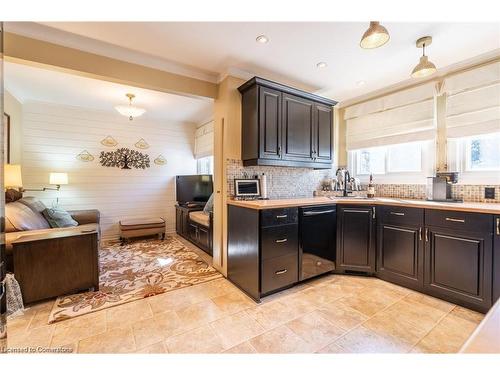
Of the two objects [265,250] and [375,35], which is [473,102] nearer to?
[375,35]

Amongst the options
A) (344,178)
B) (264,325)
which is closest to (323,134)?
(344,178)

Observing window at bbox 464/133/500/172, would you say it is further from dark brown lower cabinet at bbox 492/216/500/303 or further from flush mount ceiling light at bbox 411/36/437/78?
flush mount ceiling light at bbox 411/36/437/78

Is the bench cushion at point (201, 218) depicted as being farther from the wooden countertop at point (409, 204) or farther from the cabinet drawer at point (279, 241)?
the cabinet drawer at point (279, 241)

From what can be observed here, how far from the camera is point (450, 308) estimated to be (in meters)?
1.99

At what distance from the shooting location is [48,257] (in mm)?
2082

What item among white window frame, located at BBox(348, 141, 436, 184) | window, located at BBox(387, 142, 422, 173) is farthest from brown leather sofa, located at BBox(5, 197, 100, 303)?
window, located at BBox(387, 142, 422, 173)

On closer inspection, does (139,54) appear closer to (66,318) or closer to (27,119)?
(66,318)

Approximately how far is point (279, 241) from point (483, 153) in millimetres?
2446

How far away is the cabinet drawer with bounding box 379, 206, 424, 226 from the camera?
7.29 ft

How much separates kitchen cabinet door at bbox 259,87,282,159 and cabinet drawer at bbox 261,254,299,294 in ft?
3.73

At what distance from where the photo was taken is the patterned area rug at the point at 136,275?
210cm

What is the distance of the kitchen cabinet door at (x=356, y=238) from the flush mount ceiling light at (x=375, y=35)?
5.51 ft

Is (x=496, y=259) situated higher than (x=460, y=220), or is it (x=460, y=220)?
(x=460, y=220)
